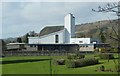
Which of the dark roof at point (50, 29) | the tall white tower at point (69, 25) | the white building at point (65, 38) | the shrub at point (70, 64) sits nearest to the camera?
the shrub at point (70, 64)

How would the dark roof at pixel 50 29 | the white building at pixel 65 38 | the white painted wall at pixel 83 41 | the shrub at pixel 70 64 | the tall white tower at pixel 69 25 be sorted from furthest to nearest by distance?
the dark roof at pixel 50 29
the tall white tower at pixel 69 25
the white building at pixel 65 38
the white painted wall at pixel 83 41
the shrub at pixel 70 64

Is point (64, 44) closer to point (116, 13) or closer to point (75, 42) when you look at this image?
point (75, 42)

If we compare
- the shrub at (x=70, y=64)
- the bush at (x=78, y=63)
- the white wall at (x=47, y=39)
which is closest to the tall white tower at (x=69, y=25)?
the white wall at (x=47, y=39)

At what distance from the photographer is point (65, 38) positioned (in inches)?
4058

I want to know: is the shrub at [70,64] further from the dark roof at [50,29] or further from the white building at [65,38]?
the dark roof at [50,29]

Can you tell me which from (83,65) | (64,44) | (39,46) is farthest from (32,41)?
(83,65)

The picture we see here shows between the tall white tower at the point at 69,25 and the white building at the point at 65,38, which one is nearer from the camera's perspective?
the white building at the point at 65,38

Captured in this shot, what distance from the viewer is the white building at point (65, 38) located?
102 m

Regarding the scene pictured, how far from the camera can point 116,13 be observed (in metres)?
4.65

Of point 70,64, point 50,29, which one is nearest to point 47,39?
point 50,29

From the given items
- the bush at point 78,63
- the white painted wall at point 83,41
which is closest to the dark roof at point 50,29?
the white painted wall at point 83,41

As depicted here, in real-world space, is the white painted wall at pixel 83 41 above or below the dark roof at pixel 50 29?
below

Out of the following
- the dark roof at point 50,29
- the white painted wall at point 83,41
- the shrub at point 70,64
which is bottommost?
the shrub at point 70,64

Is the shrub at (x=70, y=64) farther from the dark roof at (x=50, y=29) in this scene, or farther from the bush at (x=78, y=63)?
the dark roof at (x=50, y=29)
